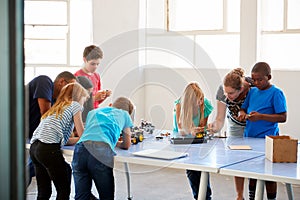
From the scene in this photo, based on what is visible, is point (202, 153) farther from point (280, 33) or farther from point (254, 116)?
point (280, 33)

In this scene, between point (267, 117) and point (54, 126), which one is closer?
point (54, 126)

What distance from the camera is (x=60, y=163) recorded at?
2.96 m

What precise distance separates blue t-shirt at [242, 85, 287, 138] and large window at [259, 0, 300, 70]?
5.29ft

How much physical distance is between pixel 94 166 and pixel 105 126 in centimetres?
22

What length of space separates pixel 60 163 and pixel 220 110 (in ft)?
3.78

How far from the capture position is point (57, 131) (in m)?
2.91

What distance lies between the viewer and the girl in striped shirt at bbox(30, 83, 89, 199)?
2904mm

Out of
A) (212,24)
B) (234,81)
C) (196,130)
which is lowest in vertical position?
(196,130)

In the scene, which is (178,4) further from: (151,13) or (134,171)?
(134,171)

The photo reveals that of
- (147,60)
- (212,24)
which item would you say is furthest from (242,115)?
(147,60)

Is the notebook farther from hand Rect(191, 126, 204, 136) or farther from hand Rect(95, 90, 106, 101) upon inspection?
hand Rect(95, 90, 106, 101)

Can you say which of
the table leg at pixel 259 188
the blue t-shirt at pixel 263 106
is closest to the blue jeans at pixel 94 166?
the table leg at pixel 259 188

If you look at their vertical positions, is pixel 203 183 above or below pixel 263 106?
below

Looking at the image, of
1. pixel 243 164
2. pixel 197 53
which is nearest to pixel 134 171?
pixel 197 53
